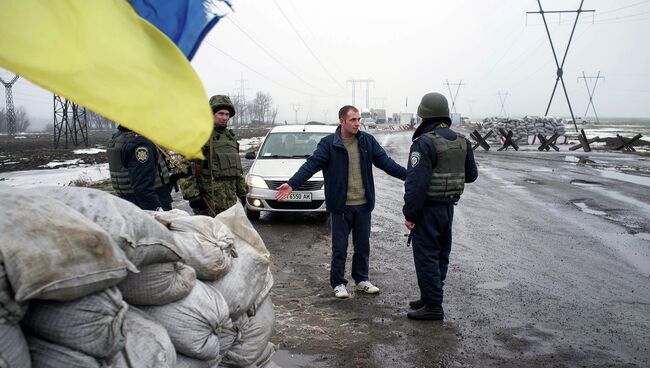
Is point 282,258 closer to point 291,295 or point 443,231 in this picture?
point 291,295

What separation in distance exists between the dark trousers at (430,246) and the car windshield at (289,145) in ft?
17.7

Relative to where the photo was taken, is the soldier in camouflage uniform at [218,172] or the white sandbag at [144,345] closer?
the white sandbag at [144,345]

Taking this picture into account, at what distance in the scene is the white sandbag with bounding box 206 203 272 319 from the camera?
9.77ft

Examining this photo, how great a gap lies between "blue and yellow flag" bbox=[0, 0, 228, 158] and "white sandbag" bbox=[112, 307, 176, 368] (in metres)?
0.78

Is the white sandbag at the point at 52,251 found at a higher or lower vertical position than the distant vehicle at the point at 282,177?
higher

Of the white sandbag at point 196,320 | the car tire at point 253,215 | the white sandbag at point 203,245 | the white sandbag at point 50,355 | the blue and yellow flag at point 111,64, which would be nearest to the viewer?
the blue and yellow flag at point 111,64

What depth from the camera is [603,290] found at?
18.3 feet

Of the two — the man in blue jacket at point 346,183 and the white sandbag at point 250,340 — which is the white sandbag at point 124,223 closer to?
the white sandbag at point 250,340

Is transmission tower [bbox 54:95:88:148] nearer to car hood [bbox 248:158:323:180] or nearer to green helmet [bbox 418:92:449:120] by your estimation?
car hood [bbox 248:158:323:180]

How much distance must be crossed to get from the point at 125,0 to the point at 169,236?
1.02 meters

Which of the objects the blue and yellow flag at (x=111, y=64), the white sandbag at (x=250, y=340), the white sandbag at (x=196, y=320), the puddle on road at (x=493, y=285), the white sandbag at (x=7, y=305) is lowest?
the puddle on road at (x=493, y=285)

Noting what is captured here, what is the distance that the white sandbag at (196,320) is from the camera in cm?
242

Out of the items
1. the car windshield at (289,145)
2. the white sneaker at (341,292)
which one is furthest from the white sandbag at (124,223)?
the car windshield at (289,145)

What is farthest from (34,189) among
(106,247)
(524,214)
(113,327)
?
(524,214)
